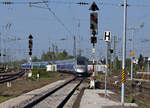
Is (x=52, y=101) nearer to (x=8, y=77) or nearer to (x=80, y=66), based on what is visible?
(x=8, y=77)

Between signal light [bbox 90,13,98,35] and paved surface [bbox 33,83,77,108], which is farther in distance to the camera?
signal light [bbox 90,13,98,35]

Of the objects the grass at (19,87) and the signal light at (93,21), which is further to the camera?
the signal light at (93,21)

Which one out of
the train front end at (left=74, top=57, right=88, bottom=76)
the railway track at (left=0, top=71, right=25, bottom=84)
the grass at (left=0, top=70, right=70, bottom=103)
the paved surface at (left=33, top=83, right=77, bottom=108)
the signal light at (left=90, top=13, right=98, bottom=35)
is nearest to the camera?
the paved surface at (left=33, top=83, right=77, bottom=108)

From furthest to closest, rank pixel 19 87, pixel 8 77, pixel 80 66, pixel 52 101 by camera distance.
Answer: pixel 80 66, pixel 8 77, pixel 19 87, pixel 52 101

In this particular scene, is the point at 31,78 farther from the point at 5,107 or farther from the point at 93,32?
the point at 5,107

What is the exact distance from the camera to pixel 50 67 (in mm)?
81312

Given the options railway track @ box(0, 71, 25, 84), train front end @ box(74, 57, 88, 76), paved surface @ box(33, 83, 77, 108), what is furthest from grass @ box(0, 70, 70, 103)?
train front end @ box(74, 57, 88, 76)

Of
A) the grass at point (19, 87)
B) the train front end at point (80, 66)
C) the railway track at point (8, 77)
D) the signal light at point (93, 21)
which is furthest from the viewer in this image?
the train front end at point (80, 66)

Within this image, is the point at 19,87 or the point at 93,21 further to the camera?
the point at 19,87

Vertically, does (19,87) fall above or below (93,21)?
below

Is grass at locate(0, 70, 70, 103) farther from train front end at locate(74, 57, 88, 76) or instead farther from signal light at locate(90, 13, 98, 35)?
signal light at locate(90, 13, 98, 35)

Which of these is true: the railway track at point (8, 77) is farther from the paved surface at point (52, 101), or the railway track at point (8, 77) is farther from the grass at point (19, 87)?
the paved surface at point (52, 101)

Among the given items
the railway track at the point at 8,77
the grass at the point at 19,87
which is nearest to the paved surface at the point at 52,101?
the grass at the point at 19,87

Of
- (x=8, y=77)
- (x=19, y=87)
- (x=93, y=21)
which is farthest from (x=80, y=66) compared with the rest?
(x=93, y=21)
